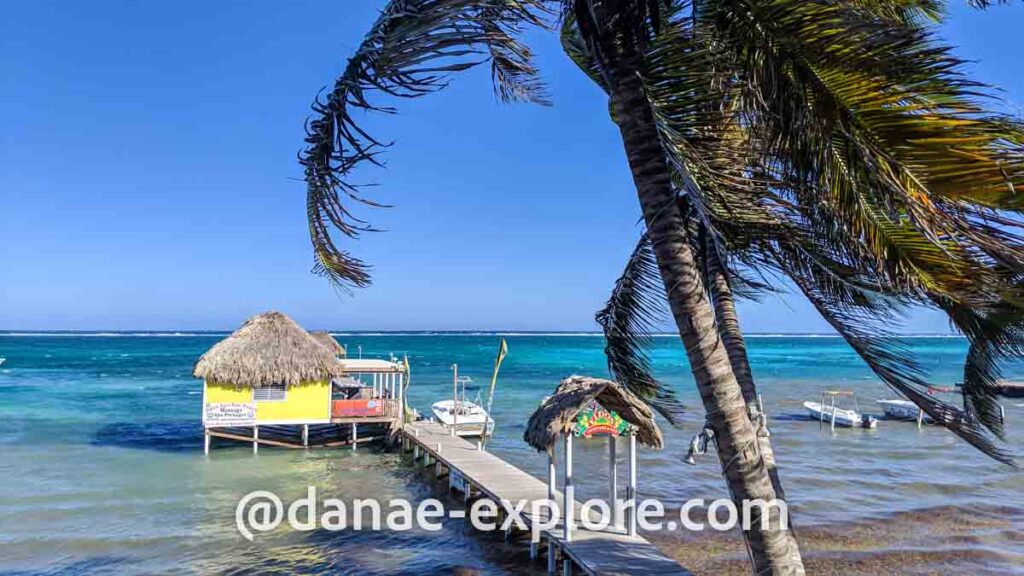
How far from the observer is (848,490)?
17.6 m

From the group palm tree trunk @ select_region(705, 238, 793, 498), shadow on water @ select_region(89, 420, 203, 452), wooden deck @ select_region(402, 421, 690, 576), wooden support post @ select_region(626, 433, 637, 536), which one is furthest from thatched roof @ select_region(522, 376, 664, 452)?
shadow on water @ select_region(89, 420, 203, 452)

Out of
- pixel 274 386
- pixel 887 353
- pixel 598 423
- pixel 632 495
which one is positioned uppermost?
pixel 887 353

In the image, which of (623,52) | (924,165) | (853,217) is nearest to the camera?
(924,165)

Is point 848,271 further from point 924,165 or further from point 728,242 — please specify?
point 924,165

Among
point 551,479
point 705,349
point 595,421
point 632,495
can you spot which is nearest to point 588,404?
point 595,421

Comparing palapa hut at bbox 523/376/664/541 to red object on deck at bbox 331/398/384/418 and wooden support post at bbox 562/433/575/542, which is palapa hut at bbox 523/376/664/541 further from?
red object on deck at bbox 331/398/384/418

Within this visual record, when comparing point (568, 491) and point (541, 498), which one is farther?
point (541, 498)

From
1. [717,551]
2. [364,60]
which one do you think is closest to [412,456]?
[717,551]

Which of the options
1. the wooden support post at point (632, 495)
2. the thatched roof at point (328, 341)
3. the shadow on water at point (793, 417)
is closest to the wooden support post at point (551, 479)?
the wooden support post at point (632, 495)

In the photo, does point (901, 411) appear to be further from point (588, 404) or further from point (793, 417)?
point (588, 404)

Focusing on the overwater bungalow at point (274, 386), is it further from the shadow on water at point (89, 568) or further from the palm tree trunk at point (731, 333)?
the palm tree trunk at point (731, 333)

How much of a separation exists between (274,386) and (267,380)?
49 cm

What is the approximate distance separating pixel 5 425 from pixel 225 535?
21.8 metres

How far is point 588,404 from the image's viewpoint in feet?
33.9
